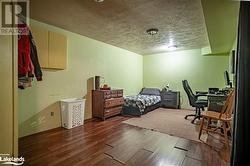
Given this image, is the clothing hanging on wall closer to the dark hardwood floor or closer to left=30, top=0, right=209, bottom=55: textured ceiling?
left=30, top=0, right=209, bottom=55: textured ceiling

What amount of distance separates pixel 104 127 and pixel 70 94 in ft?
4.06

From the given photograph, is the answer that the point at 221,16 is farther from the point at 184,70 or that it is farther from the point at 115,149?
the point at 184,70

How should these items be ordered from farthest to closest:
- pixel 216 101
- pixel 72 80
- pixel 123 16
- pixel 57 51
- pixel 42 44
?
1. pixel 72 80
2. pixel 216 101
3. pixel 57 51
4. pixel 42 44
5. pixel 123 16

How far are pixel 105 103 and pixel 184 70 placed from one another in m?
3.71

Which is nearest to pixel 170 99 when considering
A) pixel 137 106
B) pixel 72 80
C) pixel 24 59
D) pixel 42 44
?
pixel 137 106

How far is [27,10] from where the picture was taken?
8.55 ft

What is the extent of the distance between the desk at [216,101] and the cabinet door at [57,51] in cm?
356

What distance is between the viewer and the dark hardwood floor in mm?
1984

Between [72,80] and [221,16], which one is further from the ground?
[221,16]

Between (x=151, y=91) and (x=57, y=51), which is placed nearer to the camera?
(x=57, y=51)

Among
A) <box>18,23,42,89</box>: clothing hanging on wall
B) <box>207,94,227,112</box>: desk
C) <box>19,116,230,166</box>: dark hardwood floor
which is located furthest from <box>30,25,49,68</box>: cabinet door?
<box>207,94,227,112</box>: desk

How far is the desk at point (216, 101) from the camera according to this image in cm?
A: 329

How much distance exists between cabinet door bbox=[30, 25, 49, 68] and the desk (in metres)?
3.81

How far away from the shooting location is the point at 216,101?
336cm
